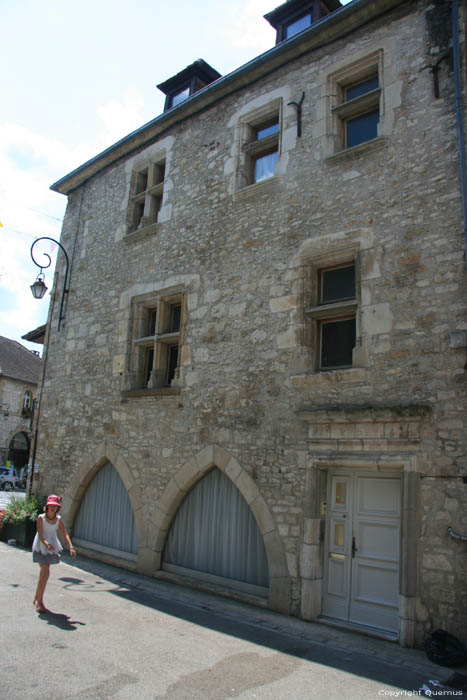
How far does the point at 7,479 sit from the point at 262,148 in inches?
863

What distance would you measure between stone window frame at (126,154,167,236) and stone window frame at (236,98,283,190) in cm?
171

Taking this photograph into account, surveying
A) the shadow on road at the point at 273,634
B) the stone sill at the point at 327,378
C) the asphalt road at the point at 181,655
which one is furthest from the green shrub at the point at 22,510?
the stone sill at the point at 327,378

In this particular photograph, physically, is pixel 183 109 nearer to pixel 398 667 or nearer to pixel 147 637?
pixel 147 637

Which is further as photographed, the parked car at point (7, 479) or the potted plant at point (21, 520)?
the parked car at point (7, 479)

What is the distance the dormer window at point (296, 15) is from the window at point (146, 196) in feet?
9.23

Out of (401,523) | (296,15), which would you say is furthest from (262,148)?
(401,523)

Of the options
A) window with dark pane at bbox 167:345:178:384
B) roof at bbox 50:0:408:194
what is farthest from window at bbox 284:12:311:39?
window with dark pane at bbox 167:345:178:384

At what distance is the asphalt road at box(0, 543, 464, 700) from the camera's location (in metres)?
3.39

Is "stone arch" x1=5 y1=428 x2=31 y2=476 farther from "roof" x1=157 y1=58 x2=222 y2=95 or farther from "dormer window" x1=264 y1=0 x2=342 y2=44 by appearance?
"dormer window" x1=264 y1=0 x2=342 y2=44

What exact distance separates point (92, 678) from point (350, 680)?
6.12 feet

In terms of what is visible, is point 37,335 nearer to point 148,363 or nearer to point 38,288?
point 38,288

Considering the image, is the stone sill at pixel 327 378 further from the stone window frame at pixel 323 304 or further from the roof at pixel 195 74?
the roof at pixel 195 74

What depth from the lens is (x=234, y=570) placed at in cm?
614

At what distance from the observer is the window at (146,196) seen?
342 inches
